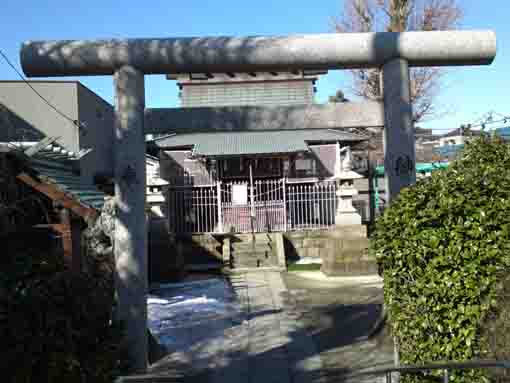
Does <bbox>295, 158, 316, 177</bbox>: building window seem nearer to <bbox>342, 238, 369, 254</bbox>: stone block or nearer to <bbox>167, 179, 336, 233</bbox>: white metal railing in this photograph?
<bbox>167, 179, 336, 233</bbox>: white metal railing

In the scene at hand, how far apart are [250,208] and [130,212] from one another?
35.8 ft

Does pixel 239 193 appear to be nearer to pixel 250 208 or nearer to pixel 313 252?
pixel 250 208

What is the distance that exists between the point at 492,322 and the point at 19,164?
546cm

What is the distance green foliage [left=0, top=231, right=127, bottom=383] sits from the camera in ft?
14.2

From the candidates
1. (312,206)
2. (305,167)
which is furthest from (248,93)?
(312,206)

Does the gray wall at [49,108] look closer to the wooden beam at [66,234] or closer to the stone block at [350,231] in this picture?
the stone block at [350,231]

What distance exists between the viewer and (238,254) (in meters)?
14.9

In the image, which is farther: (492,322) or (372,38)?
(372,38)

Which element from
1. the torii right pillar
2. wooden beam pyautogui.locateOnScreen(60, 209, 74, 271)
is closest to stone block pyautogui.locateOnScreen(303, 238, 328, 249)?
the torii right pillar

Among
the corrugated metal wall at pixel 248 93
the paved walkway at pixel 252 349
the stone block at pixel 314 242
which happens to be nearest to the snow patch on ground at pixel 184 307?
the paved walkway at pixel 252 349

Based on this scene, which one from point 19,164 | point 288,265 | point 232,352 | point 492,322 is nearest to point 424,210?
point 492,322

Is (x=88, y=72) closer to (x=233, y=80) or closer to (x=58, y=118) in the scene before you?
(x=58, y=118)

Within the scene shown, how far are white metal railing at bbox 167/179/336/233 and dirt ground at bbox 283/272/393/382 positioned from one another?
3642 mm

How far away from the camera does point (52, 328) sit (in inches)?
175
